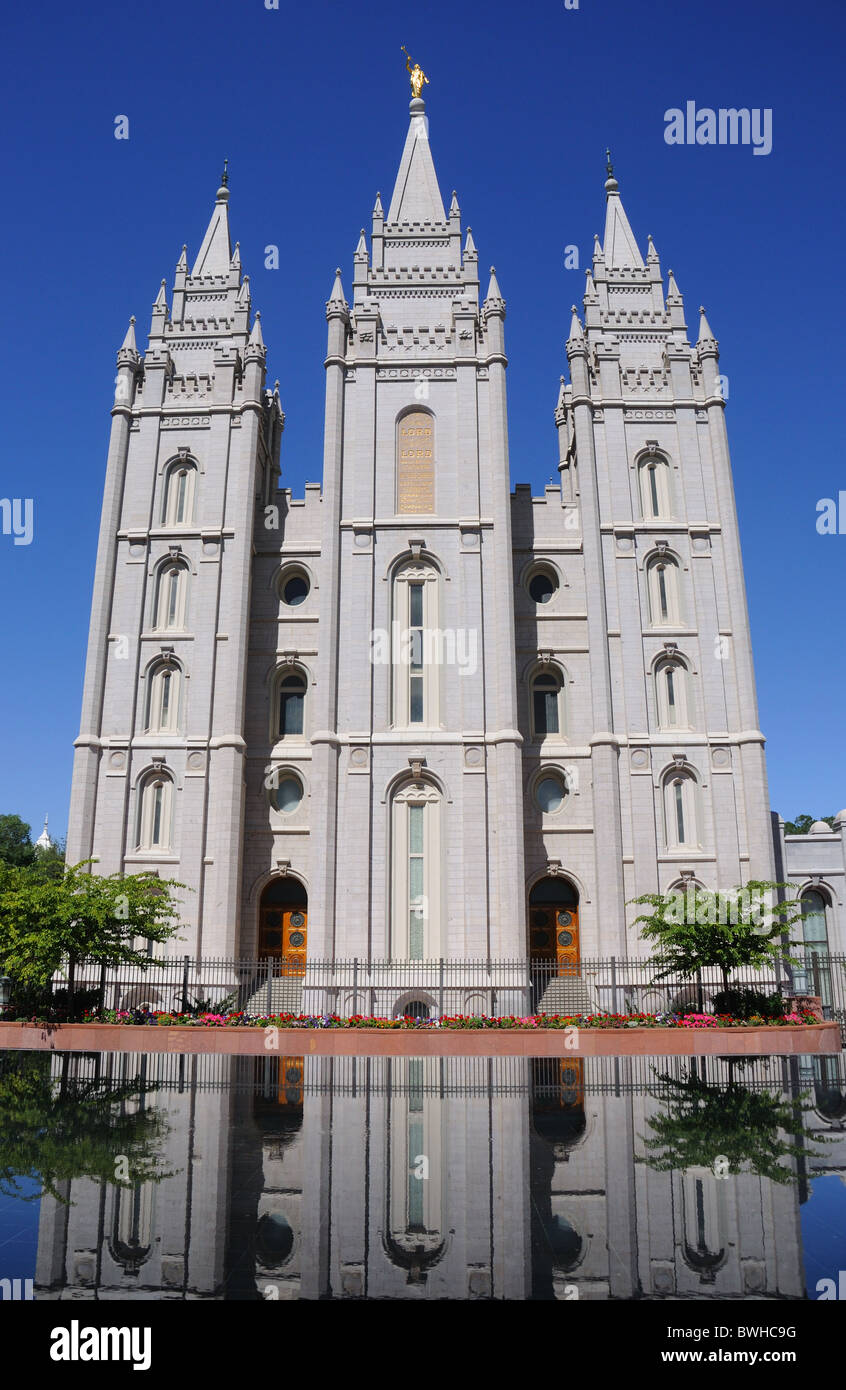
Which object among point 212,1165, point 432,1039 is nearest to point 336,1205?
point 212,1165

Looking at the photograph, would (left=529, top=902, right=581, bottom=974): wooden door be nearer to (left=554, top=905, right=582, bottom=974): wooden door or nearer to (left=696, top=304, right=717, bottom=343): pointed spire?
(left=554, top=905, right=582, bottom=974): wooden door

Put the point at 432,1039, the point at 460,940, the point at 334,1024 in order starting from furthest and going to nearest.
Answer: the point at 460,940, the point at 334,1024, the point at 432,1039

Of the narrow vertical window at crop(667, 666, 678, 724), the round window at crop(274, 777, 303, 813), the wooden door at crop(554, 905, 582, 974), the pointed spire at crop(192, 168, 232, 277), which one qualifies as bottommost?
the wooden door at crop(554, 905, 582, 974)

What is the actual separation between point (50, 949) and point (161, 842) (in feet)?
27.7

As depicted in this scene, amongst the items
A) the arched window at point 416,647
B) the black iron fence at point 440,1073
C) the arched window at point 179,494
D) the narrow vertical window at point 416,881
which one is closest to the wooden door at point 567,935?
the narrow vertical window at point 416,881

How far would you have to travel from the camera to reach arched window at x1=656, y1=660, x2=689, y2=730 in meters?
31.8

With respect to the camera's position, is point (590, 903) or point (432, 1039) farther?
point (590, 903)

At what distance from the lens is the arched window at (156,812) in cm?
3047

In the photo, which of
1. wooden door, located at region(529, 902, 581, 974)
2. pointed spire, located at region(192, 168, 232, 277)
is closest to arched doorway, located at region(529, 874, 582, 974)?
wooden door, located at region(529, 902, 581, 974)

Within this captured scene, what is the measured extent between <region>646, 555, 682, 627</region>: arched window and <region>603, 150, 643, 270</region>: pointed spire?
13373mm

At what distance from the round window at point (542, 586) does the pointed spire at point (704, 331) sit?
34.7ft

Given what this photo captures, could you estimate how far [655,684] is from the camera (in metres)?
32.1

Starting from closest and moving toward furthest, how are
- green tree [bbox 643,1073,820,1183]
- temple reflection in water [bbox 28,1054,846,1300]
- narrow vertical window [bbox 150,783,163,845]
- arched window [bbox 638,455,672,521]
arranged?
temple reflection in water [bbox 28,1054,846,1300] < green tree [bbox 643,1073,820,1183] < narrow vertical window [bbox 150,783,163,845] < arched window [bbox 638,455,672,521]

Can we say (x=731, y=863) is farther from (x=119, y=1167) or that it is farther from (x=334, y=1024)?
(x=119, y=1167)
